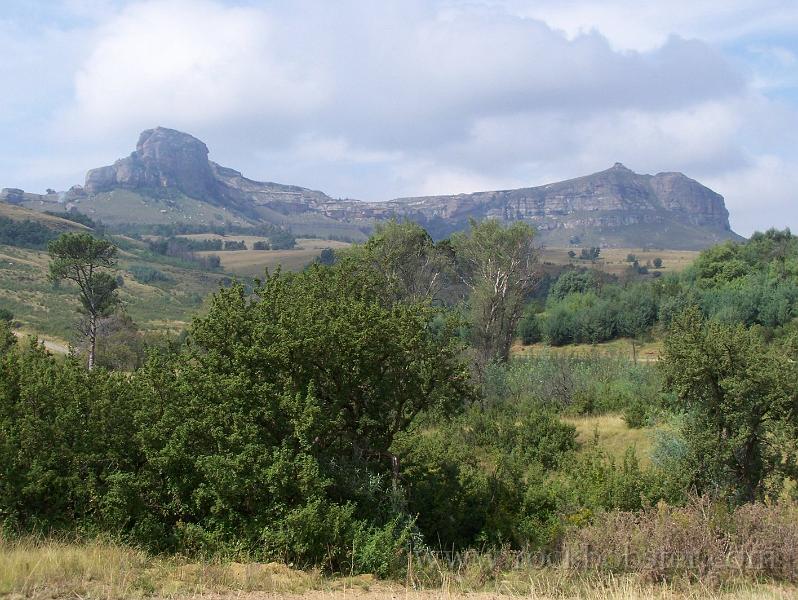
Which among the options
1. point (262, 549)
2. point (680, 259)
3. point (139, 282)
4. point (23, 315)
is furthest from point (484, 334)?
point (680, 259)

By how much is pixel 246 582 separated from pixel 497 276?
3354 cm

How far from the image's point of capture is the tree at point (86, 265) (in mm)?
41250

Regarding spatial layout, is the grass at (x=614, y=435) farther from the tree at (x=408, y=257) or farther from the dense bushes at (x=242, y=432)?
the dense bushes at (x=242, y=432)

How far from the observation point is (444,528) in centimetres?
1445

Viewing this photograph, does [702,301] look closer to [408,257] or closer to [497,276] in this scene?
[497,276]

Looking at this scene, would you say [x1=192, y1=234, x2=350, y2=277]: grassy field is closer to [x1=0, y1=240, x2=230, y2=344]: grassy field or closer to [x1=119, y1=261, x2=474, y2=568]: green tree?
[x1=0, y1=240, x2=230, y2=344]: grassy field

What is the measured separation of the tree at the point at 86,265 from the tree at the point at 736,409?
32968 millimetres

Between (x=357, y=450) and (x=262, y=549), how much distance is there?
9.88ft

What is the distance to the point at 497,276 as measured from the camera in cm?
4128

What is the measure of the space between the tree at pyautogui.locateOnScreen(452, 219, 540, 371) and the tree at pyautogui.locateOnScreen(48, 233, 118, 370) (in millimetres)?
20796

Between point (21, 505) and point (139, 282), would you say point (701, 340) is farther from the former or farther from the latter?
point (139, 282)

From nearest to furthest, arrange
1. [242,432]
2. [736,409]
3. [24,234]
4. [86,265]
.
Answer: [242,432]
[736,409]
[86,265]
[24,234]

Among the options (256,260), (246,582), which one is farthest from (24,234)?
Answer: (246,582)

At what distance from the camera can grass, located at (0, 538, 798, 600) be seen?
806 cm
